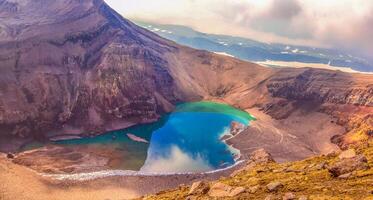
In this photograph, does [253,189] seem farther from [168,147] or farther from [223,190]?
[168,147]

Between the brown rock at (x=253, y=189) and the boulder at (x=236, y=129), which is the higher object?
the brown rock at (x=253, y=189)

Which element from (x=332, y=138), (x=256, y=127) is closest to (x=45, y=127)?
(x=256, y=127)

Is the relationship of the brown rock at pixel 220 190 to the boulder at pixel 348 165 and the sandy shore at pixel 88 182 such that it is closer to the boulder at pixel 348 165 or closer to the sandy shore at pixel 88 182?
the boulder at pixel 348 165

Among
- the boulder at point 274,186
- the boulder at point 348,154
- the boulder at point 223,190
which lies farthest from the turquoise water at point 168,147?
the boulder at point 348,154

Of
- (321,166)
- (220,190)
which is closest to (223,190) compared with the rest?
(220,190)

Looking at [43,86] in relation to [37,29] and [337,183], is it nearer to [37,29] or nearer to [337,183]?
[37,29]

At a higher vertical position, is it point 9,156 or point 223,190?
point 223,190

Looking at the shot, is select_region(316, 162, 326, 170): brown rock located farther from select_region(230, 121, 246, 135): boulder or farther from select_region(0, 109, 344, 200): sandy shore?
select_region(230, 121, 246, 135): boulder
